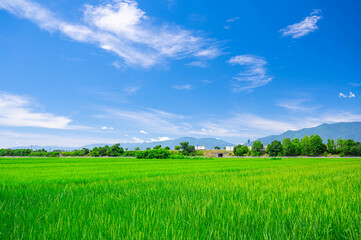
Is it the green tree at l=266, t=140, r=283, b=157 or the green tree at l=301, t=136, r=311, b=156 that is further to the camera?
the green tree at l=266, t=140, r=283, b=157

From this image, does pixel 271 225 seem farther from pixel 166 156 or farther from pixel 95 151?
pixel 95 151

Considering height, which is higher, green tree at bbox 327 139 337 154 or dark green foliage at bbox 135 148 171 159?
green tree at bbox 327 139 337 154

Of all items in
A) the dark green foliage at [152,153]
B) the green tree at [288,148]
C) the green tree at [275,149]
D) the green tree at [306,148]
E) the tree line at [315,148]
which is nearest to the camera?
the dark green foliage at [152,153]

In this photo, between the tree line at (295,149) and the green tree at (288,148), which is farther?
the green tree at (288,148)

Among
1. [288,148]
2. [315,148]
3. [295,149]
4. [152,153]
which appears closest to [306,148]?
[315,148]

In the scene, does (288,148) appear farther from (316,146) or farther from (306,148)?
(316,146)

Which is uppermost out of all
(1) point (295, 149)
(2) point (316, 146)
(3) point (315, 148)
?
(2) point (316, 146)

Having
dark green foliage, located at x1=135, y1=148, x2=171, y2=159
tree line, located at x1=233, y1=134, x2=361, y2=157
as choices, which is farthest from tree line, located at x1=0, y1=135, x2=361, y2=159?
dark green foliage, located at x1=135, y1=148, x2=171, y2=159

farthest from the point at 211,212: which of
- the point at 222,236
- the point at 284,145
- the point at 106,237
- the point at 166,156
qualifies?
the point at 284,145

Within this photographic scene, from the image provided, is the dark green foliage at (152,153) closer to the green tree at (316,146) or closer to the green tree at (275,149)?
the green tree at (275,149)

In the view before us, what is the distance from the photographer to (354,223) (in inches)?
91.4

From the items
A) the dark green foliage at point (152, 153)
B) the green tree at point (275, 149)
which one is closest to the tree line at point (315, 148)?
the green tree at point (275, 149)

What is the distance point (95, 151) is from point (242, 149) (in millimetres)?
76758

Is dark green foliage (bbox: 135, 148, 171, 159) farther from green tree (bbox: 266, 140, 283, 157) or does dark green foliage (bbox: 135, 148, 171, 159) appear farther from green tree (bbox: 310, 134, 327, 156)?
green tree (bbox: 310, 134, 327, 156)
